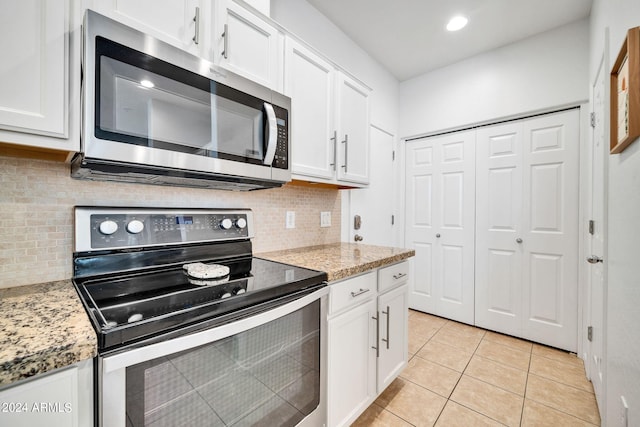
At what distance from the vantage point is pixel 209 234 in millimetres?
1360

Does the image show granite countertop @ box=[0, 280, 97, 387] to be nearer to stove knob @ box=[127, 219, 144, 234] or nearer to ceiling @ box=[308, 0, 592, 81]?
stove knob @ box=[127, 219, 144, 234]

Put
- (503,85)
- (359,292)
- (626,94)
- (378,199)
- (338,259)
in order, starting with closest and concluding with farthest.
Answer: (626,94)
(359,292)
(338,259)
(503,85)
(378,199)

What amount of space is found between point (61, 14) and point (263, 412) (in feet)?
4.58

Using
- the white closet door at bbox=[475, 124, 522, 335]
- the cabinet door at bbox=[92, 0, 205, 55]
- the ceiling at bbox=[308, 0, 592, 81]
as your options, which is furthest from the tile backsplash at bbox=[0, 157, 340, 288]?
the white closet door at bbox=[475, 124, 522, 335]

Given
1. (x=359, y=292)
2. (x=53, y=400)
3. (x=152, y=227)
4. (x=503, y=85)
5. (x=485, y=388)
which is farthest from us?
(x=503, y=85)

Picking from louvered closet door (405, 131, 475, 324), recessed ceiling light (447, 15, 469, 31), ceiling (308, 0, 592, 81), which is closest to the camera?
ceiling (308, 0, 592, 81)

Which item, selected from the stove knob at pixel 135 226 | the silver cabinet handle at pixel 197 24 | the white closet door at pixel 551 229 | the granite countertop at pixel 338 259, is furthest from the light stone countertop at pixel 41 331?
the white closet door at pixel 551 229

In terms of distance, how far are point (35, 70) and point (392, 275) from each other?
1.70 meters

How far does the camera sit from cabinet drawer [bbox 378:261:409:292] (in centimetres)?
155

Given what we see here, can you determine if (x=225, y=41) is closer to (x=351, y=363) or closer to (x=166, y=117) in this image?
(x=166, y=117)

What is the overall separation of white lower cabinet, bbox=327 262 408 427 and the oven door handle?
323mm

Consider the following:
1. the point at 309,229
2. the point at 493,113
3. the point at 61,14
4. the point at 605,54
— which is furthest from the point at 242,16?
the point at 493,113

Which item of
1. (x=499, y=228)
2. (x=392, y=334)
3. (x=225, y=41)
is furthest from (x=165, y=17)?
(x=499, y=228)

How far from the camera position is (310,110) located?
61.9 inches
